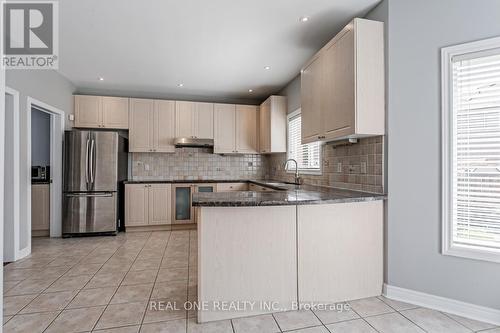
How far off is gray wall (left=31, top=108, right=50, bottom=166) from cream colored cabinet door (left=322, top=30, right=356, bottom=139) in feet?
15.1

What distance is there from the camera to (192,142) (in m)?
4.80

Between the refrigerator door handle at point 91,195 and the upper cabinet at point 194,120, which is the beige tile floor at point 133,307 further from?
the upper cabinet at point 194,120

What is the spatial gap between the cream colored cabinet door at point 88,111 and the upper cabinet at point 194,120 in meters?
1.34

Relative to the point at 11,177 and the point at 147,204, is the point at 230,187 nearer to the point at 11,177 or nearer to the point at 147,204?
the point at 147,204

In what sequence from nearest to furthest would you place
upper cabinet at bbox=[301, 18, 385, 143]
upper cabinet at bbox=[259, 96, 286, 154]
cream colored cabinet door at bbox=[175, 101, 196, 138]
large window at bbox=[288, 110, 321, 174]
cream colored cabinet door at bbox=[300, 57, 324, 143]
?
1. upper cabinet at bbox=[301, 18, 385, 143]
2. cream colored cabinet door at bbox=[300, 57, 324, 143]
3. large window at bbox=[288, 110, 321, 174]
4. upper cabinet at bbox=[259, 96, 286, 154]
5. cream colored cabinet door at bbox=[175, 101, 196, 138]

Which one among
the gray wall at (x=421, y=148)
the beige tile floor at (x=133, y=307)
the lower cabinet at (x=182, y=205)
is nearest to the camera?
the beige tile floor at (x=133, y=307)

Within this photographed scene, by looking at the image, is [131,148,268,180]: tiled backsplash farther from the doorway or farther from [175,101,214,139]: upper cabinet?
the doorway

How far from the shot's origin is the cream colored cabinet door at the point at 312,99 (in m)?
2.69

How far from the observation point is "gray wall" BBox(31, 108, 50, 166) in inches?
172

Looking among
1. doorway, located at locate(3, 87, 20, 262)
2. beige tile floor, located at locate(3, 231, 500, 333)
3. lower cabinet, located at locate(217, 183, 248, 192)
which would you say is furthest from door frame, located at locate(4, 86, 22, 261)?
lower cabinet, located at locate(217, 183, 248, 192)

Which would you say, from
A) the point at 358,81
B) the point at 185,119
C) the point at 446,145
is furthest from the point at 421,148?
the point at 185,119

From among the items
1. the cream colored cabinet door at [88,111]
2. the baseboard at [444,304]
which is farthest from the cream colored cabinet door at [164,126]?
the baseboard at [444,304]
